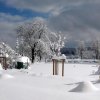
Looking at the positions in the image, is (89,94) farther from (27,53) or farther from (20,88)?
(27,53)

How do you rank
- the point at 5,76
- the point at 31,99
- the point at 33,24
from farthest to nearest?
1. the point at 33,24
2. the point at 5,76
3. the point at 31,99

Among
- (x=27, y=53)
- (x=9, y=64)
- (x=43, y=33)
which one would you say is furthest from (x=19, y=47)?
(x=9, y=64)

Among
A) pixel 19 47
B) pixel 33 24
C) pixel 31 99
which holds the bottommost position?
pixel 31 99

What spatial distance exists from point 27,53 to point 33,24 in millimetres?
7193

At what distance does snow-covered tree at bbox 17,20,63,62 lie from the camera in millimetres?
69688

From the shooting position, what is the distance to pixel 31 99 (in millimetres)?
14086

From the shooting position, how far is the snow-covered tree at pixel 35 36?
6969cm

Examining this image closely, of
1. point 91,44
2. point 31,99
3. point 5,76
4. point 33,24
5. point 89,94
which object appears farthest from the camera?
point 91,44

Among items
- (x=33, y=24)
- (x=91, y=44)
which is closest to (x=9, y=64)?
(x=33, y=24)

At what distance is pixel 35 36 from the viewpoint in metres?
70.0

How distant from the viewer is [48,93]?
14922 millimetres

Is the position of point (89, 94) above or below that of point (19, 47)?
below

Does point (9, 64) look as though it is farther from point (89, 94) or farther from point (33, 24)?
point (89, 94)

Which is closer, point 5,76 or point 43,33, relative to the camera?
point 5,76
